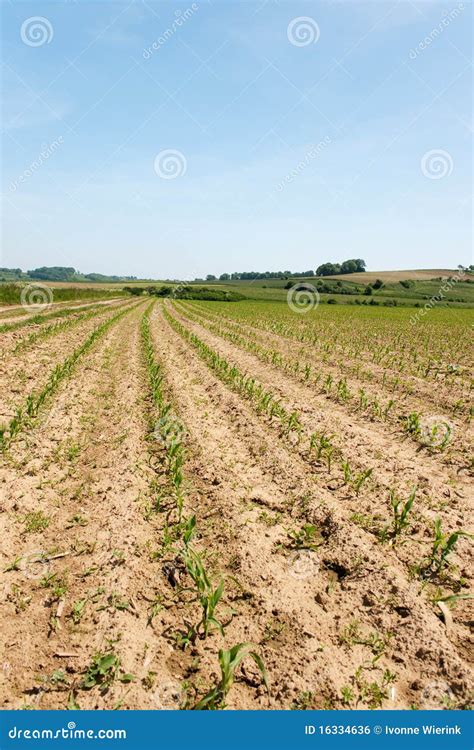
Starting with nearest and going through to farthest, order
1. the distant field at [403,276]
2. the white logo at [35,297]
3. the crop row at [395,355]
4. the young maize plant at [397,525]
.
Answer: the young maize plant at [397,525] → the crop row at [395,355] → the white logo at [35,297] → the distant field at [403,276]

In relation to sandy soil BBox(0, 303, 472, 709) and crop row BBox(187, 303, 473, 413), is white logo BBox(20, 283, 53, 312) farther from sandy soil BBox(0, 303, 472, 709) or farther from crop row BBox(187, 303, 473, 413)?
sandy soil BBox(0, 303, 472, 709)

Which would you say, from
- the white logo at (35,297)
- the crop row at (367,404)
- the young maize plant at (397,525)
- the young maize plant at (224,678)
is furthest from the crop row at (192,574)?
the white logo at (35,297)

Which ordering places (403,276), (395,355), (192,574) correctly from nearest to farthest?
1. (192,574)
2. (395,355)
3. (403,276)

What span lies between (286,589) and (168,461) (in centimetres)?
278

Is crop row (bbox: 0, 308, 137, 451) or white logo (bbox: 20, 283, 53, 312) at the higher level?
white logo (bbox: 20, 283, 53, 312)

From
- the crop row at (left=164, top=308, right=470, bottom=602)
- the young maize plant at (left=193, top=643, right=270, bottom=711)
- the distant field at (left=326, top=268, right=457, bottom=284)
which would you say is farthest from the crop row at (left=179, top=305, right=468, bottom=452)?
the distant field at (left=326, top=268, right=457, bottom=284)

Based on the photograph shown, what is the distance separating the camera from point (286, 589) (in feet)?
11.4

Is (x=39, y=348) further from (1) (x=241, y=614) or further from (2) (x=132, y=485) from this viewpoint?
(1) (x=241, y=614)

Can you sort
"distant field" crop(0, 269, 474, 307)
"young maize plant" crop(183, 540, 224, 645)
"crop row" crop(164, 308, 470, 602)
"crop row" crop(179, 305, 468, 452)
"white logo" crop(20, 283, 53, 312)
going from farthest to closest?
"distant field" crop(0, 269, 474, 307)
"white logo" crop(20, 283, 53, 312)
"crop row" crop(179, 305, 468, 452)
"crop row" crop(164, 308, 470, 602)
"young maize plant" crop(183, 540, 224, 645)

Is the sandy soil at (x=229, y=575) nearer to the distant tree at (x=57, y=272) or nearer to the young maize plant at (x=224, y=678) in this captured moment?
the young maize plant at (x=224, y=678)

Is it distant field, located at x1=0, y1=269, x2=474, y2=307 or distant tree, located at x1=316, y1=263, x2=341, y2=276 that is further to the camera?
distant tree, located at x1=316, y1=263, x2=341, y2=276

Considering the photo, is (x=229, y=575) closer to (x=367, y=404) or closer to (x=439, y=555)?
(x=439, y=555)

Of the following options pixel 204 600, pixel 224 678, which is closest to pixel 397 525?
pixel 204 600

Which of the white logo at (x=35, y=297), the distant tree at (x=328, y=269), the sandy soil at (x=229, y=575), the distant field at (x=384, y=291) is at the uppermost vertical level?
the distant tree at (x=328, y=269)
